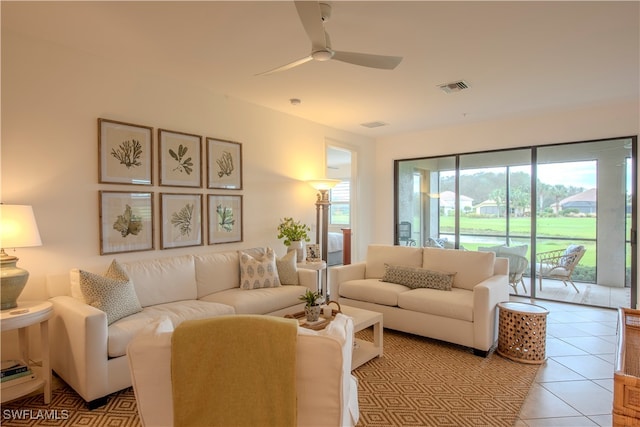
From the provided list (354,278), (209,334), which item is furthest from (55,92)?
(354,278)

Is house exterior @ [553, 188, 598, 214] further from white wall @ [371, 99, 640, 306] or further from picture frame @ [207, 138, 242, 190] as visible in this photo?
picture frame @ [207, 138, 242, 190]

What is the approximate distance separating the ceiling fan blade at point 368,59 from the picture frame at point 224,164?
2.11 meters

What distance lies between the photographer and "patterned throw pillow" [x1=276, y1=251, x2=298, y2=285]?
4.03m

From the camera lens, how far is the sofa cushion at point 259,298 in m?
3.27

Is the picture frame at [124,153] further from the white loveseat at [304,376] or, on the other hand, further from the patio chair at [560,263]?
the patio chair at [560,263]

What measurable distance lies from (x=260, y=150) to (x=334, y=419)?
12.2 feet

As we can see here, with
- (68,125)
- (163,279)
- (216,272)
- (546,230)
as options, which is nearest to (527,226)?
(546,230)

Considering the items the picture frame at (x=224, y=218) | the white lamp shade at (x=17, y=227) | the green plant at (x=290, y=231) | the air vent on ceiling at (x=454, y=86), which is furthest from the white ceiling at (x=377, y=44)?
the green plant at (x=290, y=231)

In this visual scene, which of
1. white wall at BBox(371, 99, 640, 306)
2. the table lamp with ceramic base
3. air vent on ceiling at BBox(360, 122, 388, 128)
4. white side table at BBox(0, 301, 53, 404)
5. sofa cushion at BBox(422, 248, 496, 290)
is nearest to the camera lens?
white side table at BBox(0, 301, 53, 404)

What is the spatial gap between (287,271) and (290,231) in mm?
716

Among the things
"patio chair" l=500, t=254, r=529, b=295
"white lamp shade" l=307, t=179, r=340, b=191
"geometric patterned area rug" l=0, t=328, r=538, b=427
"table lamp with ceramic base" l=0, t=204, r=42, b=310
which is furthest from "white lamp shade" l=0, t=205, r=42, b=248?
"patio chair" l=500, t=254, r=529, b=295

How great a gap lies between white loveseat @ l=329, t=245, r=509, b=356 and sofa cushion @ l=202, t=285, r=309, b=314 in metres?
0.70

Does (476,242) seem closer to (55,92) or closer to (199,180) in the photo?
(199,180)

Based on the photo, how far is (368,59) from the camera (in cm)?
244
